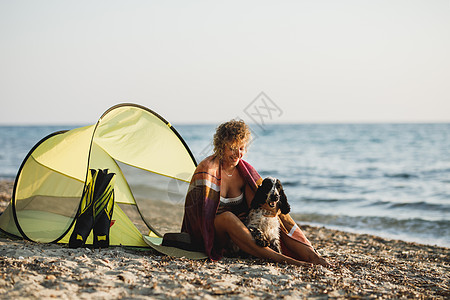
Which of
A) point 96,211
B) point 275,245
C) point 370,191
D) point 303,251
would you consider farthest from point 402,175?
point 96,211

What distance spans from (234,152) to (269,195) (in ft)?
1.76

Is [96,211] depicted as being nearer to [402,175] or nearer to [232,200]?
[232,200]

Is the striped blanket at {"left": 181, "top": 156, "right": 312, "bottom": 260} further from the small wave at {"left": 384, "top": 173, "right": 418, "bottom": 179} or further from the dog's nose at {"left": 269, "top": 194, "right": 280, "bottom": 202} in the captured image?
the small wave at {"left": 384, "top": 173, "right": 418, "bottom": 179}

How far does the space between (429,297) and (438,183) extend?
936 centimetres

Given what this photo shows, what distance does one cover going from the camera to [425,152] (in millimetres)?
20047

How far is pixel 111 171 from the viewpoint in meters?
4.89

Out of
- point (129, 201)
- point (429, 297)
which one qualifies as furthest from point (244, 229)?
point (129, 201)

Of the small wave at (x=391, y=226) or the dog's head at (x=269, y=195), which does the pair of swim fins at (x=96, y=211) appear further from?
the small wave at (x=391, y=226)

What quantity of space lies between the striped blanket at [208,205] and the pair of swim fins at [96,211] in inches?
31.6

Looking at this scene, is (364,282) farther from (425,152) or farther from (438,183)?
(425,152)

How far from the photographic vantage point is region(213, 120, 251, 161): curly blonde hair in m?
3.87

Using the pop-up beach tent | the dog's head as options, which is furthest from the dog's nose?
the pop-up beach tent

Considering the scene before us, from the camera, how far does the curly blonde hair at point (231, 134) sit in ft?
12.7

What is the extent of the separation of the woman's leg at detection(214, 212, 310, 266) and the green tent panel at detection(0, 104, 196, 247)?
1.16 meters
